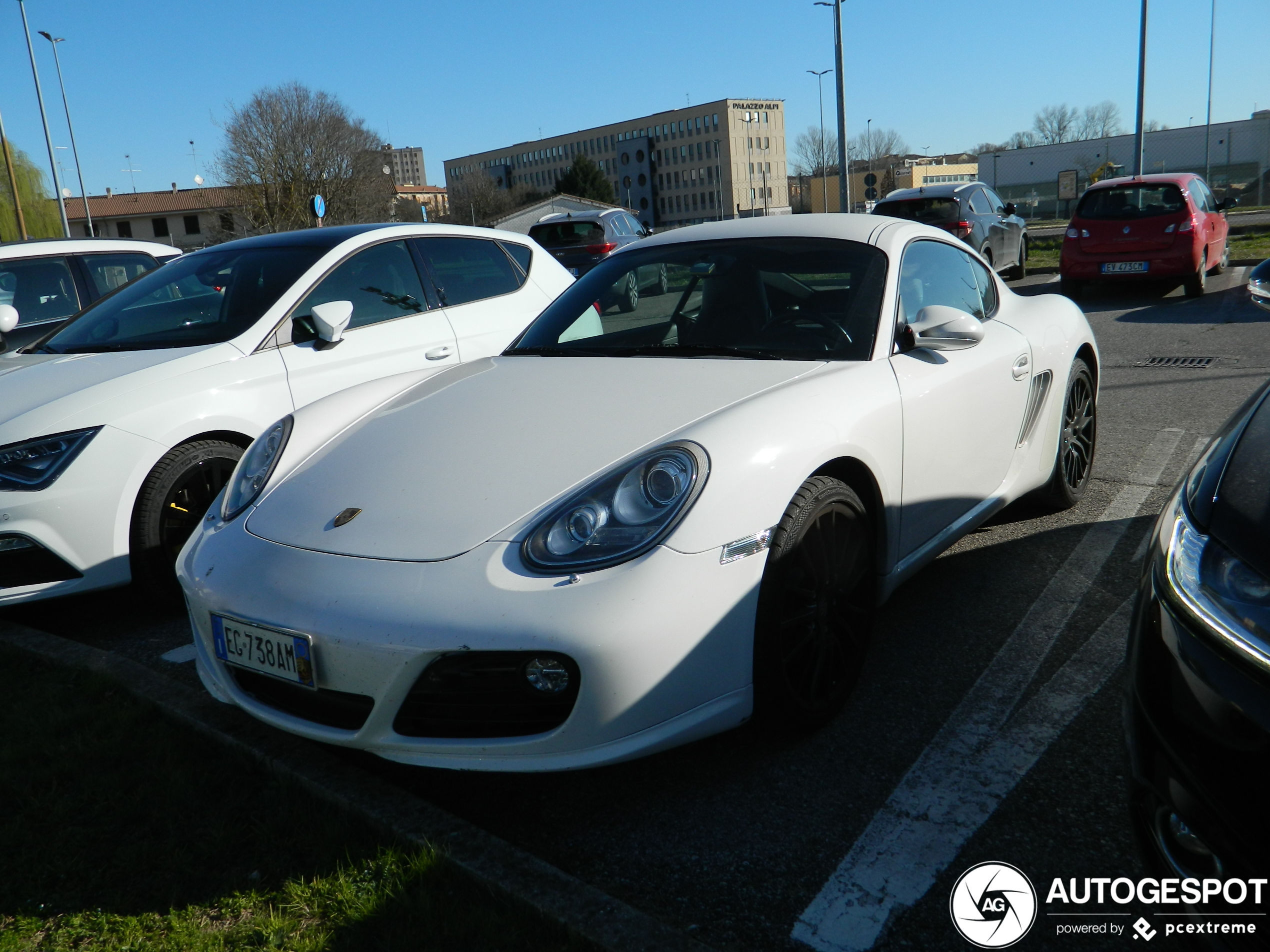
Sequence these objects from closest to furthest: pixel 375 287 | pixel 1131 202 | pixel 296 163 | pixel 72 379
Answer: pixel 72 379 → pixel 375 287 → pixel 1131 202 → pixel 296 163

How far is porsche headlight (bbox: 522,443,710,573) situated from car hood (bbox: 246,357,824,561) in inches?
3.1

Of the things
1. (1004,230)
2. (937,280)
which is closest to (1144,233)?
(1004,230)

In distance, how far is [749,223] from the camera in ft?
12.2

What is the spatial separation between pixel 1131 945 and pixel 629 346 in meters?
2.24

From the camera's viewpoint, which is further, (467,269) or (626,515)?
(467,269)

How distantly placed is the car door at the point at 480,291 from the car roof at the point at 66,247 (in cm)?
219

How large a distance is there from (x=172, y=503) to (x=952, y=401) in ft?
9.51

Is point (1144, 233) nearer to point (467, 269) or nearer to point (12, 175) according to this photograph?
point (467, 269)

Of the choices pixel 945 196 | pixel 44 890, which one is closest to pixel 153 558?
pixel 44 890

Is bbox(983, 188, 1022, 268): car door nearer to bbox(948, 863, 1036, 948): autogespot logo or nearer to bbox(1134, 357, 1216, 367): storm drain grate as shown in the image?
bbox(1134, 357, 1216, 367): storm drain grate

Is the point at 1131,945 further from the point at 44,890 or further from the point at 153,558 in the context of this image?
the point at 153,558

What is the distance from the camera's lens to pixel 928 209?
1377 cm

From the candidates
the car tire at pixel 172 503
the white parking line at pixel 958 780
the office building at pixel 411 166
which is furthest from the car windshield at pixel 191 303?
the office building at pixel 411 166

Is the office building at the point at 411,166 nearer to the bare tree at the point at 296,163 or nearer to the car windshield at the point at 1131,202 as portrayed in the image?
the bare tree at the point at 296,163
